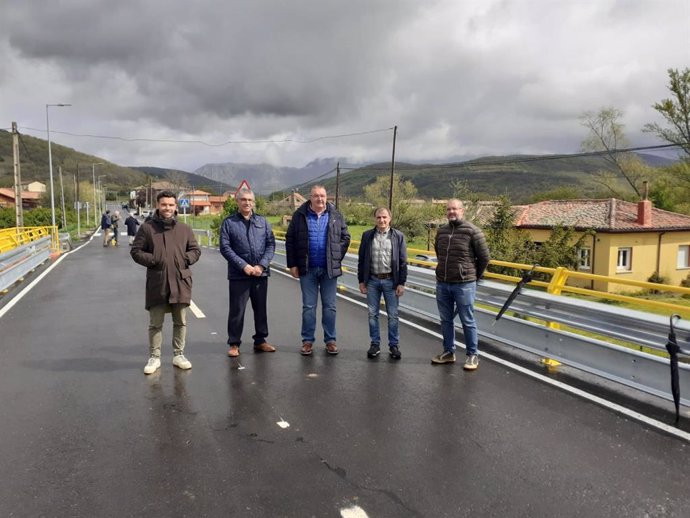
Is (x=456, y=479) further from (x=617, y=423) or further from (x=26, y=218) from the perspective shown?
(x=26, y=218)

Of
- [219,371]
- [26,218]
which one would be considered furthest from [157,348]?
[26,218]

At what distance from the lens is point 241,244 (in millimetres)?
6082

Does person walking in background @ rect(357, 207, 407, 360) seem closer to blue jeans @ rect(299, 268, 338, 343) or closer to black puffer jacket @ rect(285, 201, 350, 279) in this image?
black puffer jacket @ rect(285, 201, 350, 279)

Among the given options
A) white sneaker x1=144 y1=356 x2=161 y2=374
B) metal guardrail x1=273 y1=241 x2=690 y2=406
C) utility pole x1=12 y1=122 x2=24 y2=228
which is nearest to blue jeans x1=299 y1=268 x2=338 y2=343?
white sneaker x1=144 y1=356 x2=161 y2=374

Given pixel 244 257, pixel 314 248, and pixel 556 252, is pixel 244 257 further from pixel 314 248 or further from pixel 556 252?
pixel 556 252

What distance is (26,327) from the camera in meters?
7.97

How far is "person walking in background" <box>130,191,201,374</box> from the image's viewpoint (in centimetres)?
543

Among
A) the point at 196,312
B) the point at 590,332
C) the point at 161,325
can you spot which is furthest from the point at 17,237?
the point at 590,332

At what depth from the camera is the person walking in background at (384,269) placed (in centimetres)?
613

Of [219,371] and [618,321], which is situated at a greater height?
[618,321]

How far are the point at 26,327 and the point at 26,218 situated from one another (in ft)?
199

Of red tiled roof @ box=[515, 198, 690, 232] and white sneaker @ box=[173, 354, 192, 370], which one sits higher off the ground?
red tiled roof @ box=[515, 198, 690, 232]

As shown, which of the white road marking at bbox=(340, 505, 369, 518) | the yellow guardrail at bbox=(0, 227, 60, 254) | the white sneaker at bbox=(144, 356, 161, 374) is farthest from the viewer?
the yellow guardrail at bbox=(0, 227, 60, 254)

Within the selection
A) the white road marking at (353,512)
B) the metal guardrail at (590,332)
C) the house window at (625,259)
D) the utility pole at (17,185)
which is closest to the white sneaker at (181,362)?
the white road marking at (353,512)
